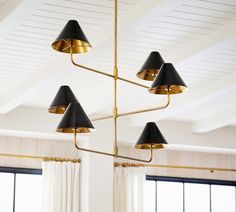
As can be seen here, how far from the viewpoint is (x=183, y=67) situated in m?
5.53

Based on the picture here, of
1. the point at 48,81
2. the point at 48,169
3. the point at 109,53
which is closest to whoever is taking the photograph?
the point at 109,53

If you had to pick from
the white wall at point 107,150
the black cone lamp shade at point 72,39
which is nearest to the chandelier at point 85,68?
the black cone lamp shade at point 72,39

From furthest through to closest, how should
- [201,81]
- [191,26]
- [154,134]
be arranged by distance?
1. [201,81]
2. [191,26]
3. [154,134]

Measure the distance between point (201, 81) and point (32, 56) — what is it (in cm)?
181

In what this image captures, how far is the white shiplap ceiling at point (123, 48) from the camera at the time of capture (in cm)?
427

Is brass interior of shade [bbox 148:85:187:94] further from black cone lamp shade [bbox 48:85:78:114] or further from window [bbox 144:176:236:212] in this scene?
window [bbox 144:176:236:212]

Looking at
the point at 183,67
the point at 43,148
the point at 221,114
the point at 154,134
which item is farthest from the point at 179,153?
the point at 154,134

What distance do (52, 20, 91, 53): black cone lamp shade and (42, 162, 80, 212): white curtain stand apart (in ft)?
13.1

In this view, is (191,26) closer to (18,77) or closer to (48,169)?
(18,77)

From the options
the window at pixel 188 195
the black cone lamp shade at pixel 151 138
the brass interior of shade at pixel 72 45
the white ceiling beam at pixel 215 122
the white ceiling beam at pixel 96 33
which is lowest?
the window at pixel 188 195

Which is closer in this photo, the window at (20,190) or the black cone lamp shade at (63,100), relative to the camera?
the black cone lamp shade at (63,100)

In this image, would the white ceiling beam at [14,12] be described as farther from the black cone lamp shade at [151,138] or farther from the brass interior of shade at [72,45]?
the black cone lamp shade at [151,138]

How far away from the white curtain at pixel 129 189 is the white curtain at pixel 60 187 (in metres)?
0.54

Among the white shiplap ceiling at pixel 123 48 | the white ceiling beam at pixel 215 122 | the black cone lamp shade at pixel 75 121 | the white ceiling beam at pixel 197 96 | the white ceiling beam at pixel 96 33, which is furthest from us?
the white ceiling beam at pixel 215 122
